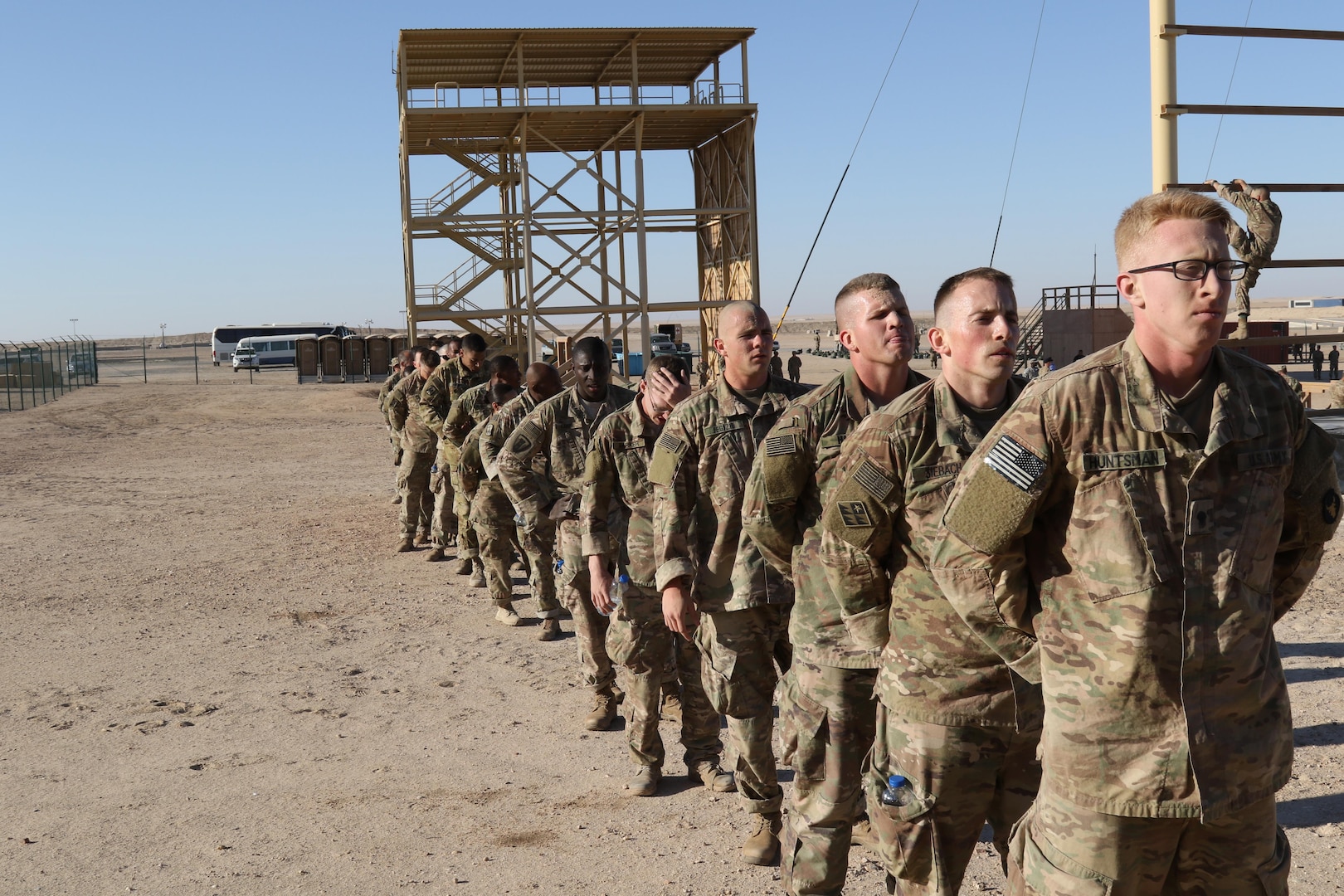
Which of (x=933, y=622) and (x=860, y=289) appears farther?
(x=860, y=289)

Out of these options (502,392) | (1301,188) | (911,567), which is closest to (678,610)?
(911,567)

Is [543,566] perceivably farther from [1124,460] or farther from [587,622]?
[1124,460]

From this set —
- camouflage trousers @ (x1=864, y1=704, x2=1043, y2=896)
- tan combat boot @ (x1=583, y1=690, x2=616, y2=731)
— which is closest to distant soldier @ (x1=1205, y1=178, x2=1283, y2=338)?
tan combat boot @ (x1=583, y1=690, x2=616, y2=731)

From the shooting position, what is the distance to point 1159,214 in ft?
8.61

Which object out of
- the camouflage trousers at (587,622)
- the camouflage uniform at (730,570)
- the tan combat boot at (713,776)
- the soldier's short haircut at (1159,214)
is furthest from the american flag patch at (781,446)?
the camouflage trousers at (587,622)

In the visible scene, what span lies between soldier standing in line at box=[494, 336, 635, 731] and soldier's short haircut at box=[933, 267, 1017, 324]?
3.43m

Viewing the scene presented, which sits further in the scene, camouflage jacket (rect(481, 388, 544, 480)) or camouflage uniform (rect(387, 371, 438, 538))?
camouflage uniform (rect(387, 371, 438, 538))

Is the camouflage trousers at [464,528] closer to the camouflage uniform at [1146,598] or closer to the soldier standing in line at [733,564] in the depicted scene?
the soldier standing in line at [733,564]

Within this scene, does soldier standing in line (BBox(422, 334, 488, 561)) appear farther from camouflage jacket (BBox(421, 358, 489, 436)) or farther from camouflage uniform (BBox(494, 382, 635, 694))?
camouflage uniform (BBox(494, 382, 635, 694))

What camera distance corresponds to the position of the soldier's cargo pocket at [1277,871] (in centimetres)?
268

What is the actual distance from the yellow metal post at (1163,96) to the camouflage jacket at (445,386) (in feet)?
22.3

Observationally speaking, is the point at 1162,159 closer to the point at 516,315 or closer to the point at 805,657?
the point at 805,657

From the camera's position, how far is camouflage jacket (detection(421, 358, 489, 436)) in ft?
38.1

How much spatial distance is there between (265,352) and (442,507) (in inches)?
1983
